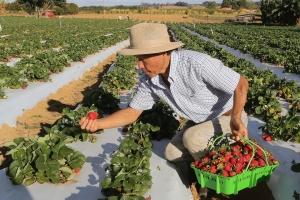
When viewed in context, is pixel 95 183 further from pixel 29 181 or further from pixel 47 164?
pixel 29 181

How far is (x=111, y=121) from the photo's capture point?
3.59 m

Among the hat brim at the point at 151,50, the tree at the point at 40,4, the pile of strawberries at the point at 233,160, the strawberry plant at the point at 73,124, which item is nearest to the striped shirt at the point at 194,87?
the hat brim at the point at 151,50

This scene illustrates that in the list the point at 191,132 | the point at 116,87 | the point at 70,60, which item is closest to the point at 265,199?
the point at 191,132

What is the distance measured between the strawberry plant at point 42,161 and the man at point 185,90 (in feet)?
1.62

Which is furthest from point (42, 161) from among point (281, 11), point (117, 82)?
point (281, 11)

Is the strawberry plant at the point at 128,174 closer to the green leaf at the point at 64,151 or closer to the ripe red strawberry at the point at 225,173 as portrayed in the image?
the green leaf at the point at 64,151

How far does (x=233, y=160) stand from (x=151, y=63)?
117 centimetres

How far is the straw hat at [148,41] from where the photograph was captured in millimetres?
3008

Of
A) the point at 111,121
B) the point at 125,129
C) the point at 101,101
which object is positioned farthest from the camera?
the point at 101,101

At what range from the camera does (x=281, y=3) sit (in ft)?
150

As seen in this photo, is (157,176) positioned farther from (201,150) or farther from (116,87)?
(116,87)

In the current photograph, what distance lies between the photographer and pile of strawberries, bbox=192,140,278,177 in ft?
9.78

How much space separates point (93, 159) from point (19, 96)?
11.4 ft

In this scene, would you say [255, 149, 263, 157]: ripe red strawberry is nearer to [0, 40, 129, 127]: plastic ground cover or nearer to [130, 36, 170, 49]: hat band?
[130, 36, 170, 49]: hat band
